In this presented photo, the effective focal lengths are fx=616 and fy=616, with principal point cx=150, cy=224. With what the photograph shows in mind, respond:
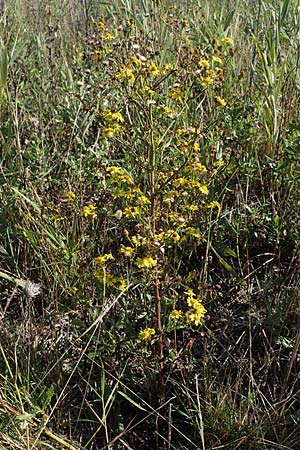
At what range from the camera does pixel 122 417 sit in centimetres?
163

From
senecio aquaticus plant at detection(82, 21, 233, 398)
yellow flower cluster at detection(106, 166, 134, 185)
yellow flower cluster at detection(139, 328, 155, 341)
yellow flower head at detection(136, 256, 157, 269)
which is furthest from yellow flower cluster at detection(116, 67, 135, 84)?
yellow flower cluster at detection(139, 328, 155, 341)

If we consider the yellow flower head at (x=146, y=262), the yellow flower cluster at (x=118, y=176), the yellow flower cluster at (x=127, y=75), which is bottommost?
the yellow flower head at (x=146, y=262)

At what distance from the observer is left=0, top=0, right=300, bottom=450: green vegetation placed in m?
1.51

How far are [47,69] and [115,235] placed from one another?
1189mm

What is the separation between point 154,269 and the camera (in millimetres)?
1527

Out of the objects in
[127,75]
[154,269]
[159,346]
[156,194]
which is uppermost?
[127,75]

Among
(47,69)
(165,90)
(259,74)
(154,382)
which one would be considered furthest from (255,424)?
(47,69)

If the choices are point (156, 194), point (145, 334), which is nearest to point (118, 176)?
point (156, 194)

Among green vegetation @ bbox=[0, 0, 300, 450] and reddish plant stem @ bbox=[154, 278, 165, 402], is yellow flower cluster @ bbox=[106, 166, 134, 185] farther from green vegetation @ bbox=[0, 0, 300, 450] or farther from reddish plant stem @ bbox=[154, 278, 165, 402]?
reddish plant stem @ bbox=[154, 278, 165, 402]

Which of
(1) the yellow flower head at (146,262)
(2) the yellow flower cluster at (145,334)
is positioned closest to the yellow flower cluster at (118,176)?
(1) the yellow flower head at (146,262)

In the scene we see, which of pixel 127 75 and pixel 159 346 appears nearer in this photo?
pixel 127 75

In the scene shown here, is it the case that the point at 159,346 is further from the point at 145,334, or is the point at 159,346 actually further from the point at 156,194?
the point at 156,194

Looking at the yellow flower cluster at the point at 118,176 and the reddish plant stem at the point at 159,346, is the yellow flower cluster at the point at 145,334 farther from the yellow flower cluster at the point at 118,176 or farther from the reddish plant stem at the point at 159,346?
the yellow flower cluster at the point at 118,176

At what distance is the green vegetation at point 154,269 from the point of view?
1515 mm
